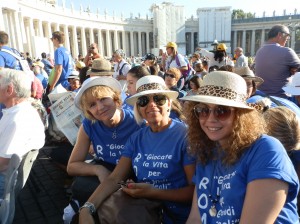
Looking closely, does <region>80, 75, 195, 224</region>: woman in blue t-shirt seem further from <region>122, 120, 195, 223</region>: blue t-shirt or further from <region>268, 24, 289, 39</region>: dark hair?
<region>268, 24, 289, 39</region>: dark hair

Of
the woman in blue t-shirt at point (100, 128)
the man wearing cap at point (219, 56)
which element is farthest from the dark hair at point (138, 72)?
the man wearing cap at point (219, 56)

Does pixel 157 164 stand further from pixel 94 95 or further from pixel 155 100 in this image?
pixel 94 95

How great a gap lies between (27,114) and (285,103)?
251 centimetres

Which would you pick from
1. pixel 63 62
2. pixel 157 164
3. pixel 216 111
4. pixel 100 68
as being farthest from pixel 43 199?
pixel 216 111

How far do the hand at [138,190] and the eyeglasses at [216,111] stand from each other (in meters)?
0.63

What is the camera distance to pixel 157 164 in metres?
1.97

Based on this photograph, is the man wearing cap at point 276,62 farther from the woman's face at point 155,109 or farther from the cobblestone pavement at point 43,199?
the cobblestone pavement at point 43,199

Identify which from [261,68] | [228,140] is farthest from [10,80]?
[261,68]

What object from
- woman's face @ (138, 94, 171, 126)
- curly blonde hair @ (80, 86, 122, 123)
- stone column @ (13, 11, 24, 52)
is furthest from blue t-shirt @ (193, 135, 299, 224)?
stone column @ (13, 11, 24, 52)

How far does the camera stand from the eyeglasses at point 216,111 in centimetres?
145

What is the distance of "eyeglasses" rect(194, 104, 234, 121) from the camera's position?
145cm

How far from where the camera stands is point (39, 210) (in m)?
3.50

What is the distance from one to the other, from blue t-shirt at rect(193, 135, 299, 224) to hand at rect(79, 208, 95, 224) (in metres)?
0.76

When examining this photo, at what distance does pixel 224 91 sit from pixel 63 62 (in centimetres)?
497
